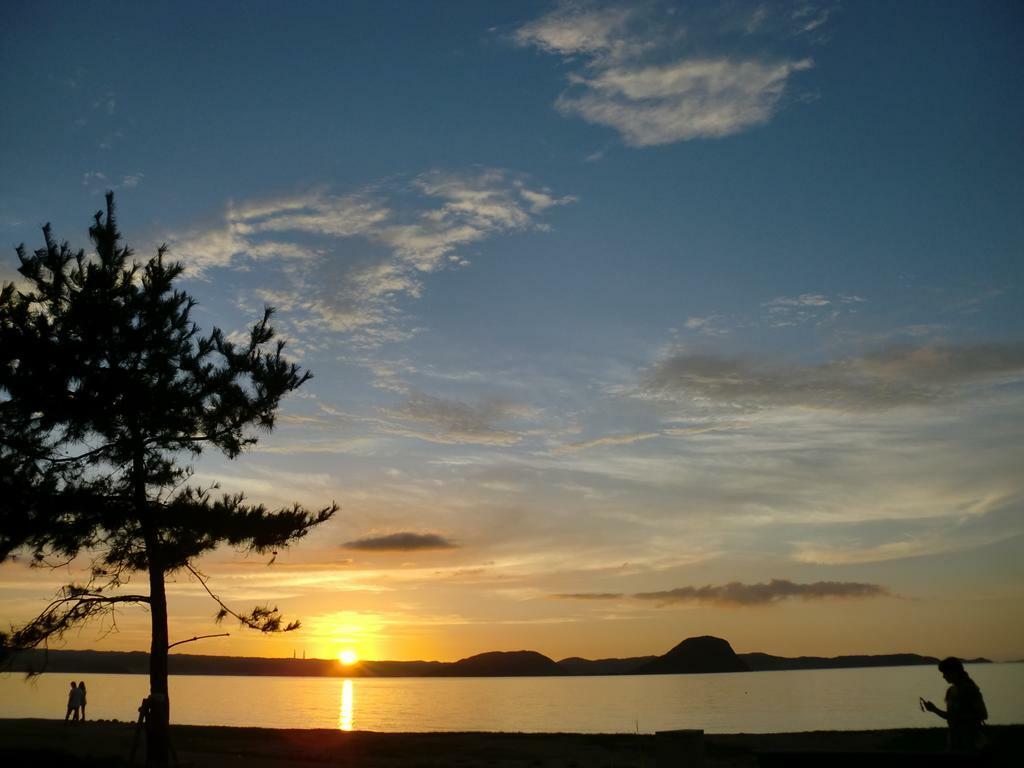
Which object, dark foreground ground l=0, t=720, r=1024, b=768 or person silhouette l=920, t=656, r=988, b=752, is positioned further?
dark foreground ground l=0, t=720, r=1024, b=768

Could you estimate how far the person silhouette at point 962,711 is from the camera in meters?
11.9

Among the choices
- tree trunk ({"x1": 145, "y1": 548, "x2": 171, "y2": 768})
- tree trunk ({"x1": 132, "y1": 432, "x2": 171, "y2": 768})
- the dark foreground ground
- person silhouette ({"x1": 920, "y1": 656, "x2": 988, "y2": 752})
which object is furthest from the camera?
the dark foreground ground

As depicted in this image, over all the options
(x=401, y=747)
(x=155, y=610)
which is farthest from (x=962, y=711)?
(x=401, y=747)

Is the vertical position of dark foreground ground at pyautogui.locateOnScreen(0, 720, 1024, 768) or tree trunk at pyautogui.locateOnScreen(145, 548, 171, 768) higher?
tree trunk at pyautogui.locateOnScreen(145, 548, 171, 768)

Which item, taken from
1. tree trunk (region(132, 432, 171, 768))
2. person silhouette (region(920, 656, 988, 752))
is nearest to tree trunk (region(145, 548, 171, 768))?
tree trunk (region(132, 432, 171, 768))

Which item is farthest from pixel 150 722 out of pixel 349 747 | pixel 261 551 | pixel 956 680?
pixel 956 680

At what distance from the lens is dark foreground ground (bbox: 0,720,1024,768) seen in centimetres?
2253

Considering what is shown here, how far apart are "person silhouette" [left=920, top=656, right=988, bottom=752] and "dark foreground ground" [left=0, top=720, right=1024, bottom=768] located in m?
9.03

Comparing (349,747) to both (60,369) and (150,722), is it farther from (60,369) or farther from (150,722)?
(60,369)

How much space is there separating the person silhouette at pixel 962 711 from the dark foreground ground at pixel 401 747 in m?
9.03

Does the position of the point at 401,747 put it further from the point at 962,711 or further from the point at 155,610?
the point at 962,711

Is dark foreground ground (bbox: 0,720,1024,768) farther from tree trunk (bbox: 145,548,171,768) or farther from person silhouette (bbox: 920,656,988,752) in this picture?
person silhouette (bbox: 920,656,988,752)

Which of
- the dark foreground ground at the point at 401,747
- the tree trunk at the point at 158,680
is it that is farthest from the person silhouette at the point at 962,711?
the tree trunk at the point at 158,680

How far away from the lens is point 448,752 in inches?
1248
